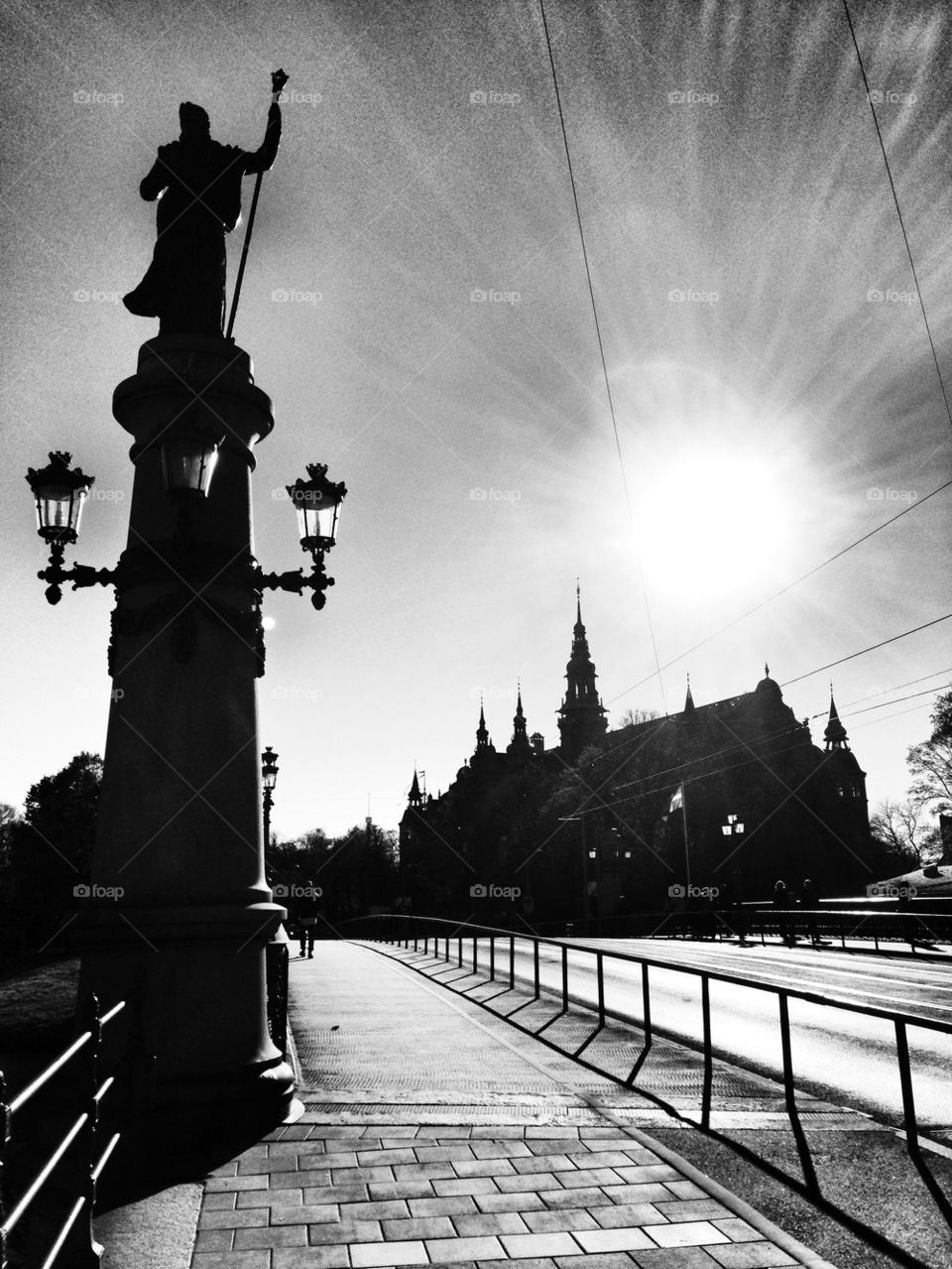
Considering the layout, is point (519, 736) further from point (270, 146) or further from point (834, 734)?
point (270, 146)

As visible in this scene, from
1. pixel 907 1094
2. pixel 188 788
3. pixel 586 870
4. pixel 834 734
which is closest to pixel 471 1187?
pixel 907 1094

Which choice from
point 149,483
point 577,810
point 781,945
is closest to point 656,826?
point 577,810

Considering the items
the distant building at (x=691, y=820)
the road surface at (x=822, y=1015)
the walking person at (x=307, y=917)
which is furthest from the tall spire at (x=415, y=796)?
the road surface at (x=822, y=1015)

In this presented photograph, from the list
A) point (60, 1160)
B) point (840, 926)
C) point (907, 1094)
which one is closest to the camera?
point (60, 1160)

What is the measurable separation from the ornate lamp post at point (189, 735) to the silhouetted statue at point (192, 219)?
0.55 meters

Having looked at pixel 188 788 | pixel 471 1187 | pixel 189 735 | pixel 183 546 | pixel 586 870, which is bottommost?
pixel 471 1187

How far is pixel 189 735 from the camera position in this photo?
21.5 ft

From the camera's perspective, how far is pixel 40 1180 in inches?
107

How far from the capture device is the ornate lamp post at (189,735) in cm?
596

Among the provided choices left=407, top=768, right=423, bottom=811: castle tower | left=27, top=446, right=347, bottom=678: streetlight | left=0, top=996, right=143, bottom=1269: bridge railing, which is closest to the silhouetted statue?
left=27, top=446, right=347, bottom=678: streetlight

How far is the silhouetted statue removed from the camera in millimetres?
7820

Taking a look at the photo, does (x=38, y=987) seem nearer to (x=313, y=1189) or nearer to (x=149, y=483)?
(x=149, y=483)

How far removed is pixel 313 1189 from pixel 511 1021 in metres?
6.56

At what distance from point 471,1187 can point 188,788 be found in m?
3.04
